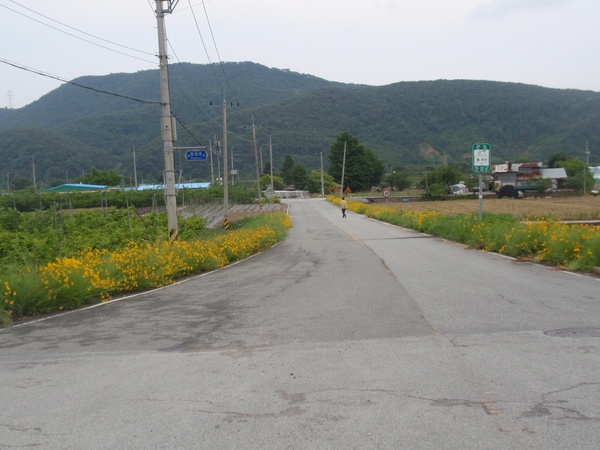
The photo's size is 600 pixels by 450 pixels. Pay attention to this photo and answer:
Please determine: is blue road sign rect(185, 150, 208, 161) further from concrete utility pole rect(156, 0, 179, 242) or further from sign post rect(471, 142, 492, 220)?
sign post rect(471, 142, 492, 220)

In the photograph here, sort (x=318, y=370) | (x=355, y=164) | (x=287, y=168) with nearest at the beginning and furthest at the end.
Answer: (x=318, y=370)
(x=355, y=164)
(x=287, y=168)

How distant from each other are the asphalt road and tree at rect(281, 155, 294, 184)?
133 meters

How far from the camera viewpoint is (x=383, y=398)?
5340 millimetres

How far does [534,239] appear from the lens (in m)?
17.2

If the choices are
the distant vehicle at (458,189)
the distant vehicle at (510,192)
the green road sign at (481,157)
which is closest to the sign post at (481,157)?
the green road sign at (481,157)

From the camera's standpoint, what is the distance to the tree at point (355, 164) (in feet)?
387

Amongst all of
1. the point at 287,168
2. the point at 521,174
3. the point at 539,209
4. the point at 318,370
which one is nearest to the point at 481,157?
the point at 318,370

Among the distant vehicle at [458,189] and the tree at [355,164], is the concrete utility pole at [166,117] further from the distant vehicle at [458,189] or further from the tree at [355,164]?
the tree at [355,164]

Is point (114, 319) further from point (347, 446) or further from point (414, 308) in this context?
point (347, 446)

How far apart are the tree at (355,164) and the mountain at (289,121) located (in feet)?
51.0

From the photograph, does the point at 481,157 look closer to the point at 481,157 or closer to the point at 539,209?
the point at 481,157

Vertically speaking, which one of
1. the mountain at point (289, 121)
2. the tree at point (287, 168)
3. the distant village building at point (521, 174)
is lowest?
the distant village building at point (521, 174)

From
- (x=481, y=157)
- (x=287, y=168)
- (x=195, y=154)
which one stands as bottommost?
(x=481, y=157)

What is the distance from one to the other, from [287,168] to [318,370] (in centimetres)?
14224
